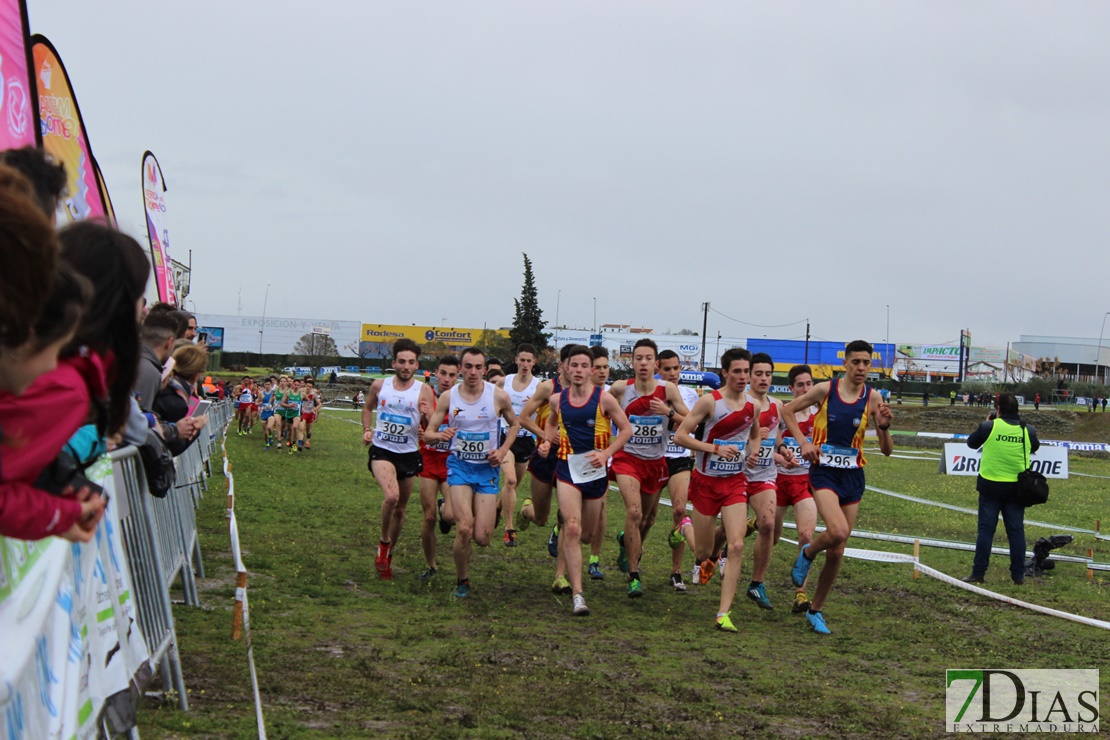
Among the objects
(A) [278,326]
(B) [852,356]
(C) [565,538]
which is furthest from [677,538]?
(A) [278,326]

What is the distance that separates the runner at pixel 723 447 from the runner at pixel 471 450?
171cm

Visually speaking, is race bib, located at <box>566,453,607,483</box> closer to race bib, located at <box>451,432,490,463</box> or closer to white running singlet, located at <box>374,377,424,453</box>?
race bib, located at <box>451,432,490,463</box>

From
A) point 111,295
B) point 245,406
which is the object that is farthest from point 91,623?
point 245,406

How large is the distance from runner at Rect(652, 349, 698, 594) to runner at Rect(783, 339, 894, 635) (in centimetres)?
148

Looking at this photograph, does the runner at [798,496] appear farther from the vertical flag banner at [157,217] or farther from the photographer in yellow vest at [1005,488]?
Answer: the vertical flag banner at [157,217]

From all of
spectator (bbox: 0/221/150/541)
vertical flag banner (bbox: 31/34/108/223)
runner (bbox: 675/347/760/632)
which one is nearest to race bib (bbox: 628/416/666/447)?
runner (bbox: 675/347/760/632)

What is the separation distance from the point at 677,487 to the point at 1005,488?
12.7 feet

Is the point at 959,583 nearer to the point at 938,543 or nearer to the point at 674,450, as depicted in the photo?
the point at 938,543

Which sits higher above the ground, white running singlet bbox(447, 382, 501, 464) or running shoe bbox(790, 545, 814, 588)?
white running singlet bbox(447, 382, 501, 464)

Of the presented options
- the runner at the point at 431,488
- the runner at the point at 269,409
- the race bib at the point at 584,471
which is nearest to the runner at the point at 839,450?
the race bib at the point at 584,471

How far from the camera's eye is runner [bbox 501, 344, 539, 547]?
41.2 feet

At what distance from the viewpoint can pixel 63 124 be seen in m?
8.80

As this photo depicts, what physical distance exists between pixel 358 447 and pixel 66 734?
25666 millimetres

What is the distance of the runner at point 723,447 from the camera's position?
29.2 feet
